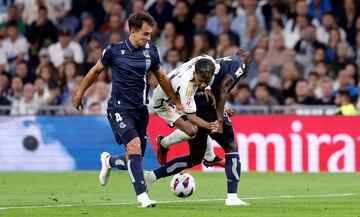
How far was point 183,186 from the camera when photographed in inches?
583

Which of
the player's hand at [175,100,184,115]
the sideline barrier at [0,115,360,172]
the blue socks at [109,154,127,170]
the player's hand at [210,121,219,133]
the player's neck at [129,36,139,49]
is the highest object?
the player's neck at [129,36,139,49]

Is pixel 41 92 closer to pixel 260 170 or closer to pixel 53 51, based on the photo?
pixel 53 51

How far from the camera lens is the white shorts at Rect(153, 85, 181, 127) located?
15.2 m

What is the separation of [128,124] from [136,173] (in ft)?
2.18

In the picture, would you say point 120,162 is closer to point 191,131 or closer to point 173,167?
point 173,167

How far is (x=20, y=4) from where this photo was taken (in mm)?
27984

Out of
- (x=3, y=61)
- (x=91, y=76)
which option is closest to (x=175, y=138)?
(x=91, y=76)

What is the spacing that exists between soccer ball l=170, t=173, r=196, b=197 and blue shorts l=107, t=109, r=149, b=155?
1001 millimetres

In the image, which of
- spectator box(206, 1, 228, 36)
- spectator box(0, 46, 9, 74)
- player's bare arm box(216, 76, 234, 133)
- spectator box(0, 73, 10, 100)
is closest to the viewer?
player's bare arm box(216, 76, 234, 133)

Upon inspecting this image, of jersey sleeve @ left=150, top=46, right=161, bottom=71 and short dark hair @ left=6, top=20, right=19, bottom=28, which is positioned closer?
jersey sleeve @ left=150, top=46, right=161, bottom=71

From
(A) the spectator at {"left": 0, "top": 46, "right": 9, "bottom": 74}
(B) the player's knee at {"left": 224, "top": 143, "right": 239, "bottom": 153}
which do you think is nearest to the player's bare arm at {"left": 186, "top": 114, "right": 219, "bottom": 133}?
(B) the player's knee at {"left": 224, "top": 143, "right": 239, "bottom": 153}

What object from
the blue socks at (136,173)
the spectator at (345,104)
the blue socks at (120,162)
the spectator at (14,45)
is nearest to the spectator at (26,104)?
the spectator at (14,45)

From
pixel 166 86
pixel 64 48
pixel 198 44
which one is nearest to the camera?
pixel 166 86

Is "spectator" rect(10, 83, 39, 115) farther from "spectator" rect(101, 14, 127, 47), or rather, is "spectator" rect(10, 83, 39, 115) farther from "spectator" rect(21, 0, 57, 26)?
"spectator" rect(21, 0, 57, 26)
